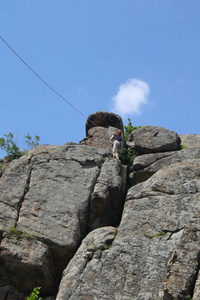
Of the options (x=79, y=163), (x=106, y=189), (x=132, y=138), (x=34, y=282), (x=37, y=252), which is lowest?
(x=34, y=282)

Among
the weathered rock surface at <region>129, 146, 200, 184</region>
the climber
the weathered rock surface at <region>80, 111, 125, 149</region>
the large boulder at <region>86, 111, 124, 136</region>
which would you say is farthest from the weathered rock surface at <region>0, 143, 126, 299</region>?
the large boulder at <region>86, 111, 124, 136</region>

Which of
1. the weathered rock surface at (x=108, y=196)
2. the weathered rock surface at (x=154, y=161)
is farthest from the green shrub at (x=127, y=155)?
the weathered rock surface at (x=108, y=196)

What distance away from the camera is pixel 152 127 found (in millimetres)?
23531

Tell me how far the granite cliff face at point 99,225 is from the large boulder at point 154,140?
8cm

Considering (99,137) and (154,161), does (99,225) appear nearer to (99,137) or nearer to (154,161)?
(154,161)

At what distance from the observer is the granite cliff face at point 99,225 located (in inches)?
542

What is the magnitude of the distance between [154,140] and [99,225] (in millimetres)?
6912

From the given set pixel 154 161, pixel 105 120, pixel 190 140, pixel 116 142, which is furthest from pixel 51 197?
pixel 190 140

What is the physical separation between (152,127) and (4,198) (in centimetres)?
961

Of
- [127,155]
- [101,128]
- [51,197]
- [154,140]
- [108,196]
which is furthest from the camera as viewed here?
[101,128]

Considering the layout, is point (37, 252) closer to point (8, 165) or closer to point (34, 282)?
point (34, 282)

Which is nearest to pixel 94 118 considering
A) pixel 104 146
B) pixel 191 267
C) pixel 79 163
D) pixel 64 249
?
pixel 104 146

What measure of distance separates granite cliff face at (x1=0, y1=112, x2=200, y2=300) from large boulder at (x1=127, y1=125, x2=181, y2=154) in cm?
8

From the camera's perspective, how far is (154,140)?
22.9m
